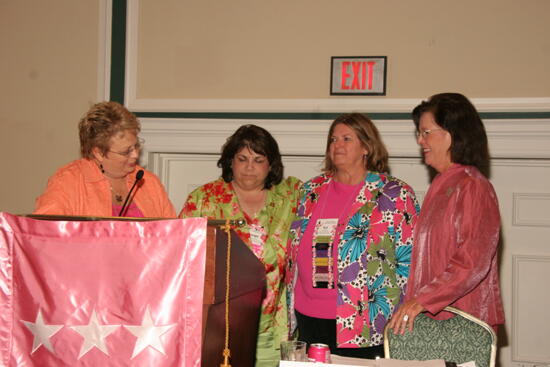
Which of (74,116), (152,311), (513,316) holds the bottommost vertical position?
(513,316)

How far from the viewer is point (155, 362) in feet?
4.66

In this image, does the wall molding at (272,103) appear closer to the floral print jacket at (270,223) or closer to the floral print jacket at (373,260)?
the floral print jacket at (270,223)

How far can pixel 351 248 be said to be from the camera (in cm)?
259

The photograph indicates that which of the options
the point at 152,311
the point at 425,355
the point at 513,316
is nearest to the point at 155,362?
the point at 152,311

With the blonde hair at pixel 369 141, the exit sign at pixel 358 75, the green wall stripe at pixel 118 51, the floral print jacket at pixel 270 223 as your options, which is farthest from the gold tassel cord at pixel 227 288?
the green wall stripe at pixel 118 51

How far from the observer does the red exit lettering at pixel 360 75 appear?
3535 millimetres

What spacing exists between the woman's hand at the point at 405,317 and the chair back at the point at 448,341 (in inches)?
0.7

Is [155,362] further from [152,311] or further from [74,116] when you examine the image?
[74,116]

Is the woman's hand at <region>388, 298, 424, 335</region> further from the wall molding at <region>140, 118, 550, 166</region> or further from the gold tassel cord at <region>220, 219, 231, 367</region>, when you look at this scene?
the wall molding at <region>140, 118, 550, 166</region>

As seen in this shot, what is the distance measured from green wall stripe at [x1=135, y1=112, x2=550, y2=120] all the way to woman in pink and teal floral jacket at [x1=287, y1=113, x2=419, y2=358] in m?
0.71

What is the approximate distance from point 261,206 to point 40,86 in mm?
1997

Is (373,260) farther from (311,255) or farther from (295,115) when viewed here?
(295,115)

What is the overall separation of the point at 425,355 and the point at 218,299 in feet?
2.95

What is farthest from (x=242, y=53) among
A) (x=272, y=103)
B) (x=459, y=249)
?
(x=459, y=249)
